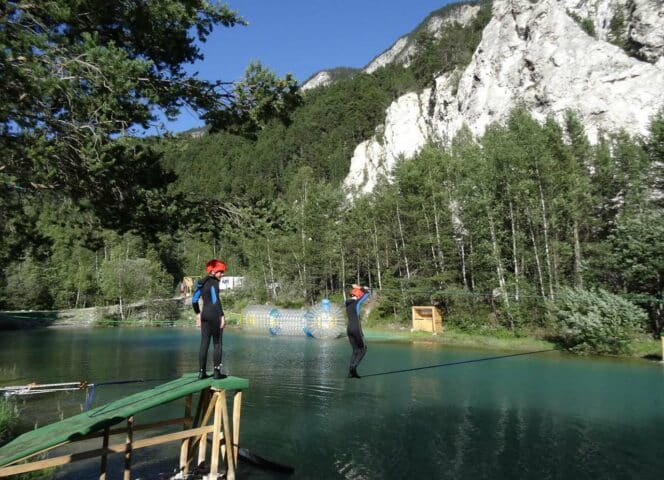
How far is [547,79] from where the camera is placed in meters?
44.1

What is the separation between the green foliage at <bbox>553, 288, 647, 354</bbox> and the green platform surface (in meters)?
21.8

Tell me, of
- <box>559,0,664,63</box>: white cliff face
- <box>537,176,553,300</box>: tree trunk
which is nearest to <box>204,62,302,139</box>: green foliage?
<box>537,176,553,300</box>: tree trunk

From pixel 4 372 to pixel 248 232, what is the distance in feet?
53.2

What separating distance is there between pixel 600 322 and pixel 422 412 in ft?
49.0

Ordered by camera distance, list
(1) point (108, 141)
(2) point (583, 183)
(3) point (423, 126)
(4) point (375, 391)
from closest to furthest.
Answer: (1) point (108, 141) → (4) point (375, 391) → (2) point (583, 183) → (3) point (423, 126)

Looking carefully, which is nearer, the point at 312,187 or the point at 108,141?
the point at 108,141

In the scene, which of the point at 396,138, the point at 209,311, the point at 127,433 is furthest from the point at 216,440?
the point at 396,138

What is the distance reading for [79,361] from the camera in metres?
24.0

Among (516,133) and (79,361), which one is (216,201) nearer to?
(79,361)

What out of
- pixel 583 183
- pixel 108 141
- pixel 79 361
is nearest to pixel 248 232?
pixel 108 141

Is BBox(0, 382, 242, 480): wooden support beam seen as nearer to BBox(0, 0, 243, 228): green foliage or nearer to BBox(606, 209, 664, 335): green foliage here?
BBox(0, 0, 243, 228): green foliage

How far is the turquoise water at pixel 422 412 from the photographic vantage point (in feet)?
31.9

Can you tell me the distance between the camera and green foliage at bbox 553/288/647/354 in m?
23.7

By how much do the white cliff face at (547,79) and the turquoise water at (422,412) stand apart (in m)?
24.6
